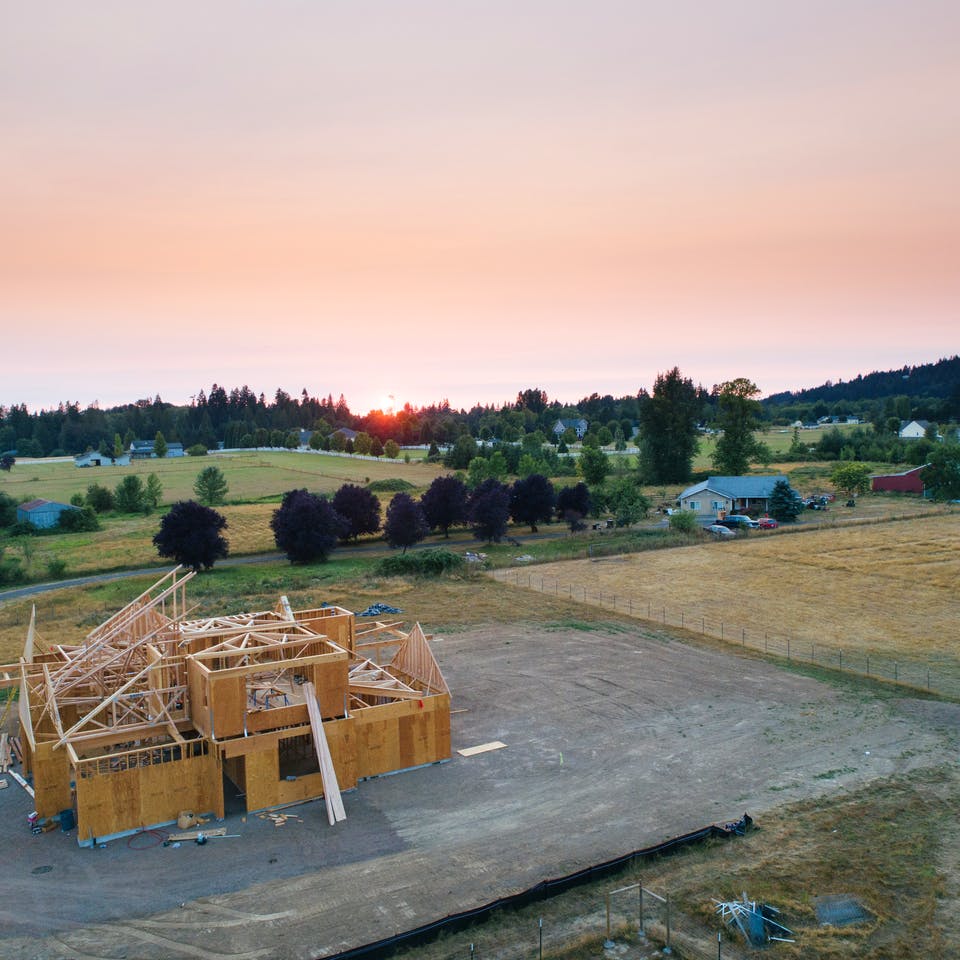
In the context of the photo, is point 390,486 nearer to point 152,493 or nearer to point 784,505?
point 152,493

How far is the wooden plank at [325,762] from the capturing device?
18562 millimetres

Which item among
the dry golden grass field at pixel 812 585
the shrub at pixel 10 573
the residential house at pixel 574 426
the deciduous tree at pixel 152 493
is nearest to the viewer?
the dry golden grass field at pixel 812 585

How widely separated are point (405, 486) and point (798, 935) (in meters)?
82.4

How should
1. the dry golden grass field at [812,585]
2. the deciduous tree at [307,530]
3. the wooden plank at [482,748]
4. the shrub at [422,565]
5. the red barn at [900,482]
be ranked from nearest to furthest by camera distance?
the wooden plank at [482,748] → the dry golden grass field at [812,585] → the shrub at [422,565] → the deciduous tree at [307,530] → the red barn at [900,482]

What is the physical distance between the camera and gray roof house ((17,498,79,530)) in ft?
232

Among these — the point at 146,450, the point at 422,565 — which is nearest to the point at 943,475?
the point at 422,565

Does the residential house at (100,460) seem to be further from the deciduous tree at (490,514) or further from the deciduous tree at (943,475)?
the deciduous tree at (943,475)

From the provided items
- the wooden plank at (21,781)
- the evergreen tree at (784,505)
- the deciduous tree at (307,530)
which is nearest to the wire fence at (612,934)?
the wooden plank at (21,781)

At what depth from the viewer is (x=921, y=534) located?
183 feet

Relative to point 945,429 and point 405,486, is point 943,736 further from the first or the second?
point 945,429

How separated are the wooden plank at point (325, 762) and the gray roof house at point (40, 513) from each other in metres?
61.4

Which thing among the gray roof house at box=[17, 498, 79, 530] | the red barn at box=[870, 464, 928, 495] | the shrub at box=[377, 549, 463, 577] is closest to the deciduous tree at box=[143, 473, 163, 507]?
the gray roof house at box=[17, 498, 79, 530]

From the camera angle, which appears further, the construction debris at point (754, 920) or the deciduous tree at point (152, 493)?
the deciduous tree at point (152, 493)

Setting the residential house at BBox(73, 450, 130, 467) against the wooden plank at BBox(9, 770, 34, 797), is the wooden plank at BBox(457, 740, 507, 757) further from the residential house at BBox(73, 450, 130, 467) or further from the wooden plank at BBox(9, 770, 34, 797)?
the residential house at BBox(73, 450, 130, 467)
